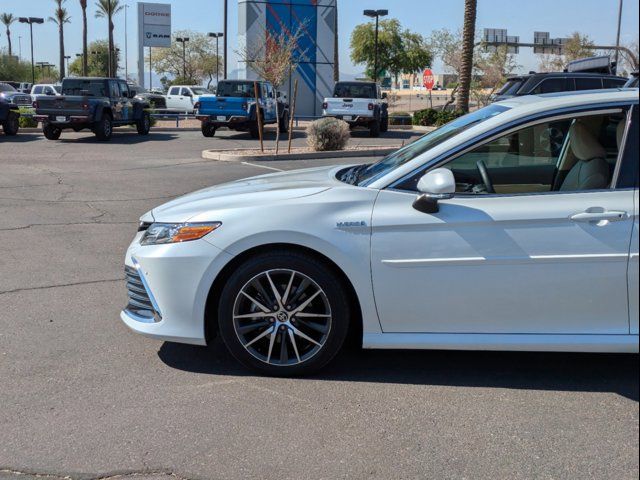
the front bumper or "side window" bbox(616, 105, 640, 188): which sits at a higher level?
"side window" bbox(616, 105, 640, 188)

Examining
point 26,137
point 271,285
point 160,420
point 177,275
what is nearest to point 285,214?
point 271,285

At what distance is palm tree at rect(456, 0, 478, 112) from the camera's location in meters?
25.2

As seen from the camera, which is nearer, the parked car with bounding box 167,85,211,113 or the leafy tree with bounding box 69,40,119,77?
the parked car with bounding box 167,85,211,113

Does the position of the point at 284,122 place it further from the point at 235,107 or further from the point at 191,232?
the point at 191,232

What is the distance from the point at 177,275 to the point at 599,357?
281cm

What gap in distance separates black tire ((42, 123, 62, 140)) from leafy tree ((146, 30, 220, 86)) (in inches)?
2479

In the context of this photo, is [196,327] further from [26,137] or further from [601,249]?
[26,137]

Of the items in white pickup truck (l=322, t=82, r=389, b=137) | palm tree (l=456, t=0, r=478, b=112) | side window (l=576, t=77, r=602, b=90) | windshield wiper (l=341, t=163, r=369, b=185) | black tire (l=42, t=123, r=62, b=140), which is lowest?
black tire (l=42, t=123, r=62, b=140)

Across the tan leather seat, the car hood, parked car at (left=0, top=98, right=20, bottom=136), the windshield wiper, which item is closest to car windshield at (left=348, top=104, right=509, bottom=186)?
the windshield wiper

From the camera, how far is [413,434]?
3.76 meters

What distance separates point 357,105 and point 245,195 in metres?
21.8

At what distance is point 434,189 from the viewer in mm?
4008

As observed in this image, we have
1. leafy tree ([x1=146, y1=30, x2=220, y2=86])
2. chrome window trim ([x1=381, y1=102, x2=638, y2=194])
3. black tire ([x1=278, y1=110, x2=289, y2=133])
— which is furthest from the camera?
leafy tree ([x1=146, y1=30, x2=220, y2=86])

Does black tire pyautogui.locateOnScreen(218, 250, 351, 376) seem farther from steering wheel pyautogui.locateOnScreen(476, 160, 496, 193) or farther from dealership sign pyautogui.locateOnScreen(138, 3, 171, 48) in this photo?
dealership sign pyautogui.locateOnScreen(138, 3, 171, 48)
